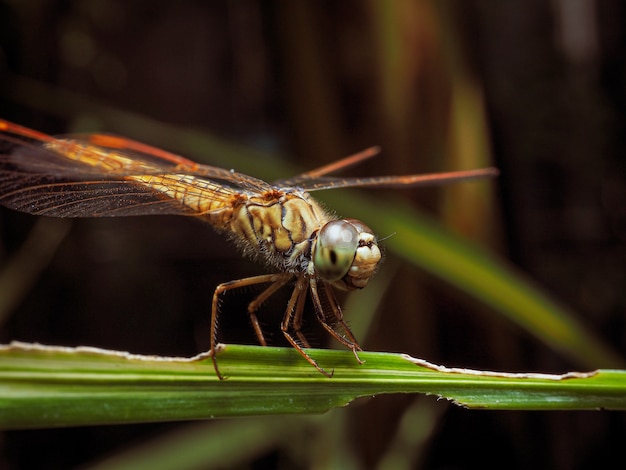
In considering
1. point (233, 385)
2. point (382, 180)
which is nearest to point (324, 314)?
point (382, 180)

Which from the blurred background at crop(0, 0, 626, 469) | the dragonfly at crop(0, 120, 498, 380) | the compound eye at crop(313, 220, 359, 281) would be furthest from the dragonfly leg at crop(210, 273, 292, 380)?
the blurred background at crop(0, 0, 626, 469)

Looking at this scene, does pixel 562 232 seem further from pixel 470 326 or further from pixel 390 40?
pixel 390 40

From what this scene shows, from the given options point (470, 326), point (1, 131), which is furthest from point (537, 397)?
point (470, 326)

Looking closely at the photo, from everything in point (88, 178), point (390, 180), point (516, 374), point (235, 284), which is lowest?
point (516, 374)

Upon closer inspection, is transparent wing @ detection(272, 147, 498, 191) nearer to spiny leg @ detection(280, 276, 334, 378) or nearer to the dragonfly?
the dragonfly

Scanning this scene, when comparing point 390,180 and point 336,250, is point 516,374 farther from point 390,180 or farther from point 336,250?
point 390,180

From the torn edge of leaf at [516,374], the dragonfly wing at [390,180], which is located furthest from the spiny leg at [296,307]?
the torn edge of leaf at [516,374]
